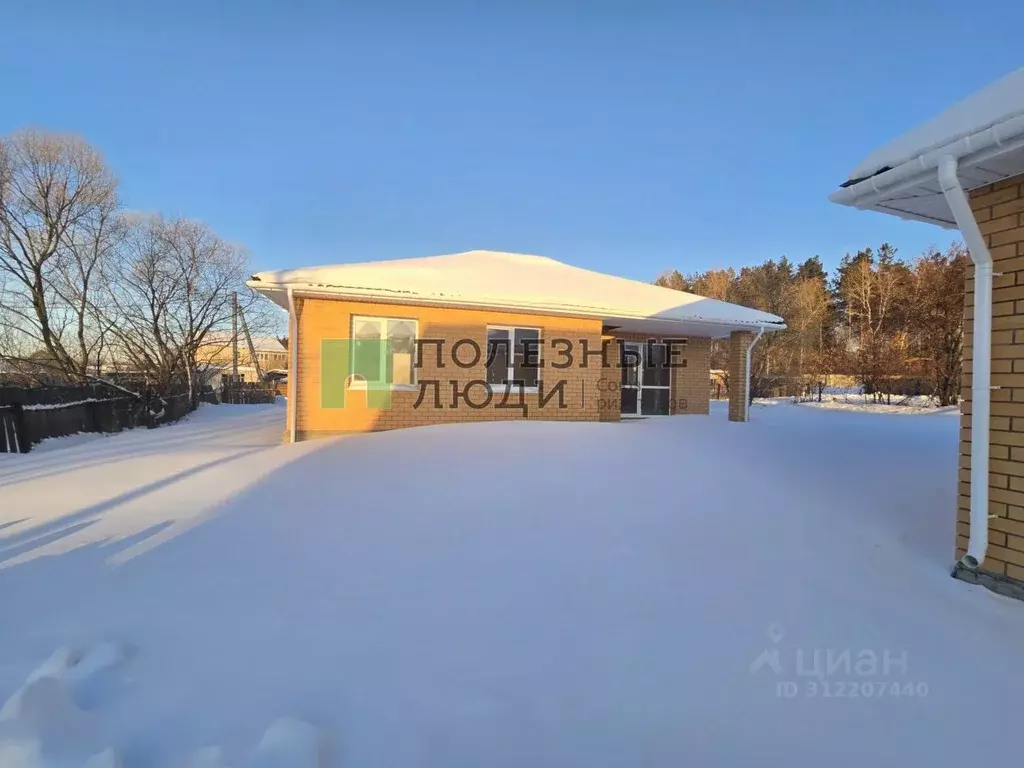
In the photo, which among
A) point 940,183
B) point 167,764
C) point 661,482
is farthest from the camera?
point 661,482

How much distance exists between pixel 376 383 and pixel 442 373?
1.25m

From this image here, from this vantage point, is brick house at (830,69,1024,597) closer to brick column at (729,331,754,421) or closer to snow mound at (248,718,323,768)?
snow mound at (248,718,323,768)

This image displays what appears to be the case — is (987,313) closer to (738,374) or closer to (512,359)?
(512,359)

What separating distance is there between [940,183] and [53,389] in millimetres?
15360

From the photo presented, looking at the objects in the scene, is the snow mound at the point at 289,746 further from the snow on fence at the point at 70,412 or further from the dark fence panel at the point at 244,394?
the dark fence panel at the point at 244,394

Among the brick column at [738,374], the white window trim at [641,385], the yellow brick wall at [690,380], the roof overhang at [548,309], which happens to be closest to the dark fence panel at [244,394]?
the roof overhang at [548,309]

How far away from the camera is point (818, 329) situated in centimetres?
3284

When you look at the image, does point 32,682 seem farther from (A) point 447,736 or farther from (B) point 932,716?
(B) point 932,716

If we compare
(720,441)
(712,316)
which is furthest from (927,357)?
(720,441)

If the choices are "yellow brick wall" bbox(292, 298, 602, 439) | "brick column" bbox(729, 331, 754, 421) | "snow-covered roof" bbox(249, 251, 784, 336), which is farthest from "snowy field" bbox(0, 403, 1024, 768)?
"brick column" bbox(729, 331, 754, 421)

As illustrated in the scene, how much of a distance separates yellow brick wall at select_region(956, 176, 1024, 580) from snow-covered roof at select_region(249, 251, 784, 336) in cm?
744

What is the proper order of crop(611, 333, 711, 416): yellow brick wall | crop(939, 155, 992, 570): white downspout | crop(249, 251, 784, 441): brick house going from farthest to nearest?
crop(611, 333, 711, 416): yellow brick wall
crop(249, 251, 784, 441): brick house
crop(939, 155, 992, 570): white downspout

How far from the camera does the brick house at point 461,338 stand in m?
9.48

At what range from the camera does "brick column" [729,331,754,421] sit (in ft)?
40.2
